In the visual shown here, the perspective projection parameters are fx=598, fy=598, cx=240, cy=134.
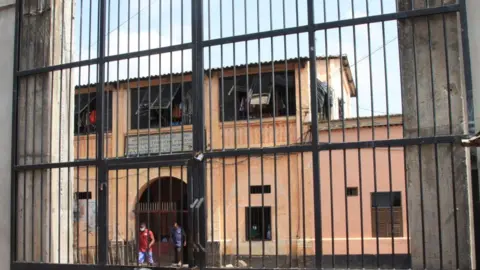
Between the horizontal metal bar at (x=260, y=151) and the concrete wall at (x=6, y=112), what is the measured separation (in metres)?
2.95

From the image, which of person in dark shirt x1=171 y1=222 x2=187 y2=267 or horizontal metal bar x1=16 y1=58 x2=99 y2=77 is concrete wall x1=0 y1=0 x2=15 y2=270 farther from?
person in dark shirt x1=171 y1=222 x2=187 y2=267

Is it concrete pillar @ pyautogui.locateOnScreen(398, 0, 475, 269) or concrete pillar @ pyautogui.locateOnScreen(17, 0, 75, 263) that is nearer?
concrete pillar @ pyautogui.locateOnScreen(398, 0, 475, 269)

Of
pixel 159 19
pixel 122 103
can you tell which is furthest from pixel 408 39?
pixel 122 103

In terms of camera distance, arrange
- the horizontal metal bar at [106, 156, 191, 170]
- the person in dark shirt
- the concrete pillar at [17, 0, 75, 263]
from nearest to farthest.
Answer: the horizontal metal bar at [106, 156, 191, 170] < the person in dark shirt < the concrete pillar at [17, 0, 75, 263]

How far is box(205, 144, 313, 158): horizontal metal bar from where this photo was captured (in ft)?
18.0

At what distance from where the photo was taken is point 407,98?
516 cm

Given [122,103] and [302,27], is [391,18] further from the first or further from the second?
[122,103]

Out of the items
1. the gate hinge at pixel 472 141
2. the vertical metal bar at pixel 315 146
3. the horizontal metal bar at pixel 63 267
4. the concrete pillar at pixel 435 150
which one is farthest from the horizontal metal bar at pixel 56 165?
the gate hinge at pixel 472 141

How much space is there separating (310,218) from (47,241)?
30.0ft

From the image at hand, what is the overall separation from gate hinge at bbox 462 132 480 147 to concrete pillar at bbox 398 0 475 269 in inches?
7.9

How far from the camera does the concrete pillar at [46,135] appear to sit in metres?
7.07

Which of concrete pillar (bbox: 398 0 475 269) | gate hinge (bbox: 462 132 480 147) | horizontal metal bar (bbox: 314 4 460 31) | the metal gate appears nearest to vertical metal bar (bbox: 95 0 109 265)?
the metal gate

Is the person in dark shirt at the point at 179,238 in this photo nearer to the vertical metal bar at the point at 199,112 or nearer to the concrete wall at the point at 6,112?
the vertical metal bar at the point at 199,112

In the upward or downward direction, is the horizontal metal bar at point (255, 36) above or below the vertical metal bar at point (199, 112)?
above
